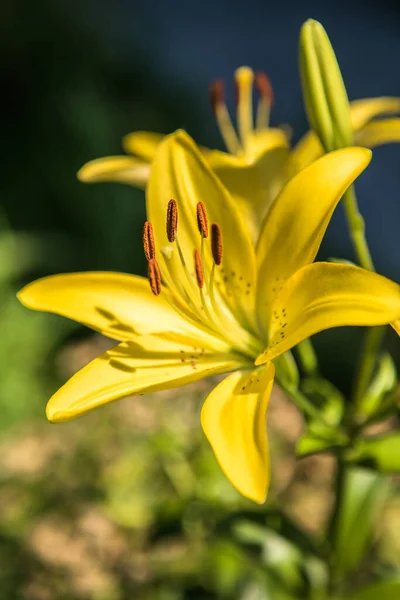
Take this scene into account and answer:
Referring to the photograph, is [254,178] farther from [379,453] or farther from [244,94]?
[379,453]

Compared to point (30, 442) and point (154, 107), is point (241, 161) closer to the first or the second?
point (30, 442)

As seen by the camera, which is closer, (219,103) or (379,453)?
(379,453)

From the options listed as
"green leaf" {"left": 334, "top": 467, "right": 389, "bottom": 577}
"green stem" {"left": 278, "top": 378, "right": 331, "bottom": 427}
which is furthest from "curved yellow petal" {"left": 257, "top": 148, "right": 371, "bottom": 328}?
"green leaf" {"left": 334, "top": 467, "right": 389, "bottom": 577}

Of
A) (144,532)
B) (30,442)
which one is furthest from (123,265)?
(144,532)

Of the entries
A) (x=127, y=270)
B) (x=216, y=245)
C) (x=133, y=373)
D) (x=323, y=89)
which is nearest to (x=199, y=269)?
(x=216, y=245)

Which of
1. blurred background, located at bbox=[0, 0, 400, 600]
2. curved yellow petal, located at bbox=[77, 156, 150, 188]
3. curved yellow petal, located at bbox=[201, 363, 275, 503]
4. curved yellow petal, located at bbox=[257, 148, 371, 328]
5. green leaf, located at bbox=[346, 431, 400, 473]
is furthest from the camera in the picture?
blurred background, located at bbox=[0, 0, 400, 600]

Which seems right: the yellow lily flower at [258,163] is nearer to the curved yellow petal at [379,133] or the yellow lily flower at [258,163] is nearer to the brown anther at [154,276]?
the curved yellow petal at [379,133]

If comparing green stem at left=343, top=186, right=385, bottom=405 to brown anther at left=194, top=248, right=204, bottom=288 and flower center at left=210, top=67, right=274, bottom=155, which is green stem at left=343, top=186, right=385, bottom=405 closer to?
brown anther at left=194, top=248, right=204, bottom=288
